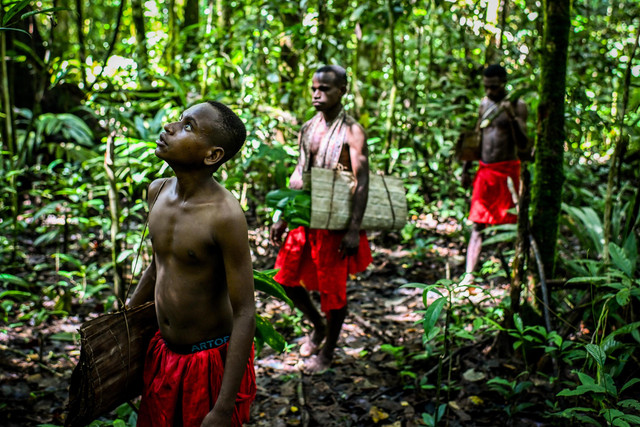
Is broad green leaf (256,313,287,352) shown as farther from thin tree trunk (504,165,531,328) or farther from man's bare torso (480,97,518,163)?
man's bare torso (480,97,518,163)

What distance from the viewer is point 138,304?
1.97 m

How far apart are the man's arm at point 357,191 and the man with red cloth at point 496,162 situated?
1918 millimetres

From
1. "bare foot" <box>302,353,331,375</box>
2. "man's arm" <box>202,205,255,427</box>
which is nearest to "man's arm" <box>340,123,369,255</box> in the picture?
"bare foot" <box>302,353,331,375</box>

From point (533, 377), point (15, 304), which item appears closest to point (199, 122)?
point (533, 377)

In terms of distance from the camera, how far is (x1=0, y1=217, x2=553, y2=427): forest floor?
2684mm

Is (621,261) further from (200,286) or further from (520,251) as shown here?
(200,286)

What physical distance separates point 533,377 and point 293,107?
14.4 ft

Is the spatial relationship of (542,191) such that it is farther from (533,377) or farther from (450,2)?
(450,2)

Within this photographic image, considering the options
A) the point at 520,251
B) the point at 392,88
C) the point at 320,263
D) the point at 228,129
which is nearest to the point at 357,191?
the point at 320,263

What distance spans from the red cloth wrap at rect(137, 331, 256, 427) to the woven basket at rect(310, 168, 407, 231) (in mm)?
1484

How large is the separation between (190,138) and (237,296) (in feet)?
1.77

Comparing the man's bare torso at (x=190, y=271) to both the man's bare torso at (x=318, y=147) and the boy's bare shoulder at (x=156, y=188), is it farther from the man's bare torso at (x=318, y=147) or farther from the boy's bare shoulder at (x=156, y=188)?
the man's bare torso at (x=318, y=147)

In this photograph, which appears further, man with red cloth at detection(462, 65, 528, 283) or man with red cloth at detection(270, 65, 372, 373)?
man with red cloth at detection(462, 65, 528, 283)

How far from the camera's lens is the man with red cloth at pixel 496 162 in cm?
480
